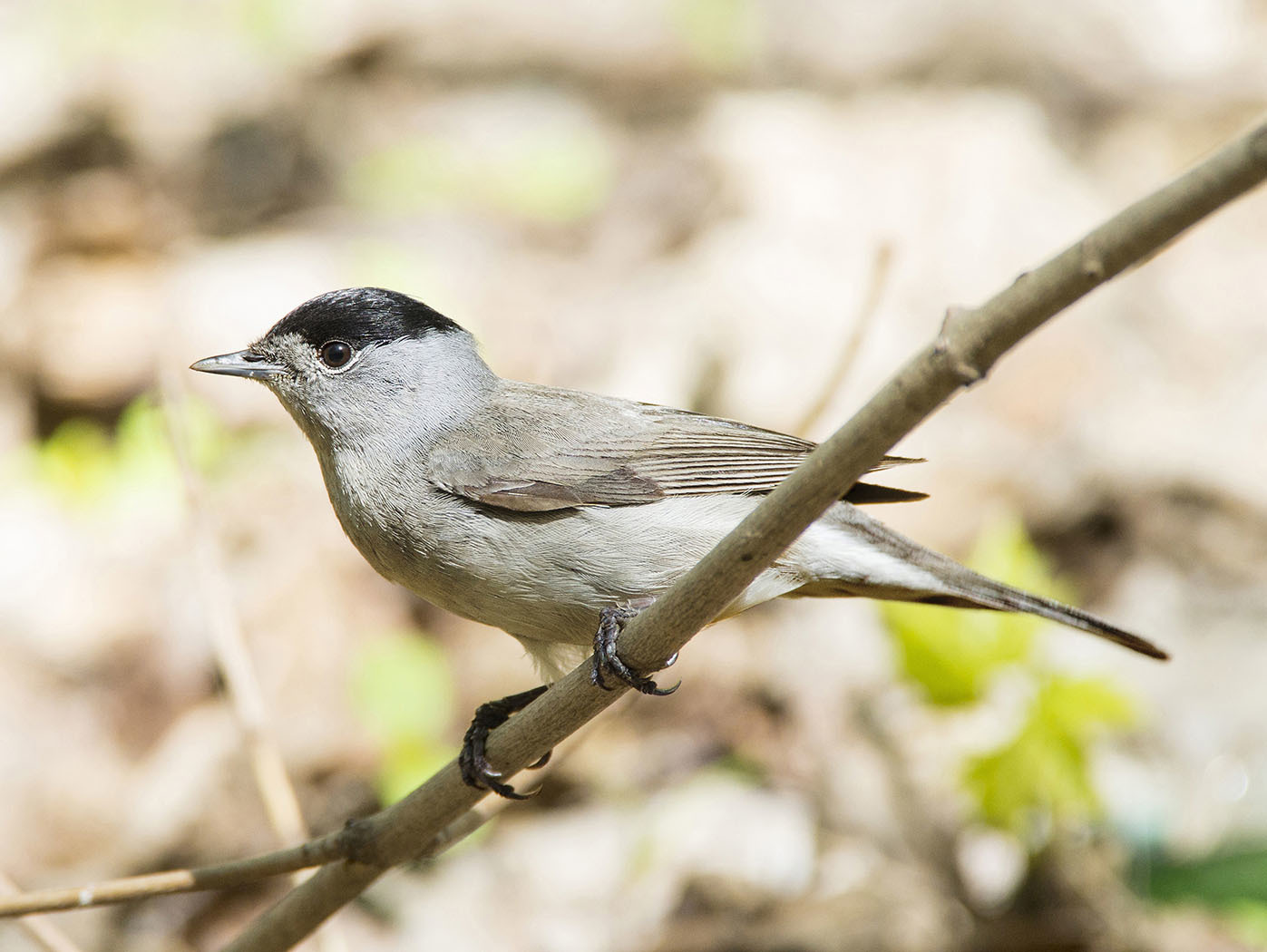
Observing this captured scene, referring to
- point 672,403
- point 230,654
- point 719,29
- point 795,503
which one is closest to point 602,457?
point 230,654

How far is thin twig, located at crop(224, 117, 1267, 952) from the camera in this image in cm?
140

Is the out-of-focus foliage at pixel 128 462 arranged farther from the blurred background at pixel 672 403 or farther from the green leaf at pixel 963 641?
the green leaf at pixel 963 641

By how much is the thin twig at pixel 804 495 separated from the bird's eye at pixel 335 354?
4.14 feet

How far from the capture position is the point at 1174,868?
394 centimetres

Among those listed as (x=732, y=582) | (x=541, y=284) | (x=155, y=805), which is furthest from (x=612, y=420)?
(x=541, y=284)

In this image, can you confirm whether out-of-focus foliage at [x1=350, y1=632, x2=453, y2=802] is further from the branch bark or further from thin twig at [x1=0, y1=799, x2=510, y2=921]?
thin twig at [x1=0, y1=799, x2=510, y2=921]

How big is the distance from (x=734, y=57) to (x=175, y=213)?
4319 millimetres

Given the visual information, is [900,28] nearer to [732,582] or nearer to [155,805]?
[155,805]

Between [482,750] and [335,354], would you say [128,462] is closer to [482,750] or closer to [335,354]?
[335,354]

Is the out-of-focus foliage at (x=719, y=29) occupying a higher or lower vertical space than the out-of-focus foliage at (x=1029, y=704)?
higher

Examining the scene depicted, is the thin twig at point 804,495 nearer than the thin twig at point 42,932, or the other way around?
the thin twig at point 804,495

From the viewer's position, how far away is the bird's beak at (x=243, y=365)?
312 cm

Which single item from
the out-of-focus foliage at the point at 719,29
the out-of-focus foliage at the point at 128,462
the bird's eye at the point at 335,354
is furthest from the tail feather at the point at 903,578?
the out-of-focus foliage at the point at 719,29

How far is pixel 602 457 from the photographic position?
3.20 meters
